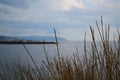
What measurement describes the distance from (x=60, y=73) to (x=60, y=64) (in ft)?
0.27

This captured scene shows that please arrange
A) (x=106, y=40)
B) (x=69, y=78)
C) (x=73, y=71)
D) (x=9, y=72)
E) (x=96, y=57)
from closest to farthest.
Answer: (x=106, y=40) → (x=96, y=57) → (x=69, y=78) → (x=73, y=71) → (x=9, y=72)

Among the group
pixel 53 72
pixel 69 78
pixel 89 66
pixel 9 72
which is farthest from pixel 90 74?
pixel 9 72

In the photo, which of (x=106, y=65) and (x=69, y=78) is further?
(x=69, y=78)

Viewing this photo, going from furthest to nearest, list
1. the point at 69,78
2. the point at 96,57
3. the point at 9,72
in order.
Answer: the point at 9,72 < the point at 69,78 < the point at 96,57

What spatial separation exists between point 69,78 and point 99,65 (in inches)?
12.1

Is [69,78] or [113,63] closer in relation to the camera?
[113,63]

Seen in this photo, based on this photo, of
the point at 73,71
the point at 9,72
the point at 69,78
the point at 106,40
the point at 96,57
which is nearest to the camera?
the point at 106,40

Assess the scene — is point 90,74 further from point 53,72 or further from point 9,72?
point 9,72

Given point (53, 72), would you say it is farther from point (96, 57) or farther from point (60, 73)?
point (96, 57)

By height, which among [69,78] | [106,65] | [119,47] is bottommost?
[69,78]

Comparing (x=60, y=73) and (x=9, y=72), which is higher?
(x=60, y=73)

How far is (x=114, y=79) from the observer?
6.20ft

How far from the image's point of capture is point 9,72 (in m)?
6.09

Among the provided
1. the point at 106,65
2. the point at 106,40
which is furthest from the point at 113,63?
the point at 106,40
